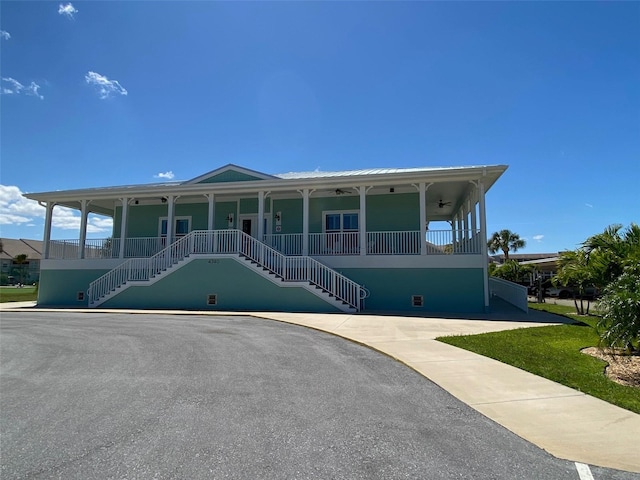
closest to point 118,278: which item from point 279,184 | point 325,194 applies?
point 279,184

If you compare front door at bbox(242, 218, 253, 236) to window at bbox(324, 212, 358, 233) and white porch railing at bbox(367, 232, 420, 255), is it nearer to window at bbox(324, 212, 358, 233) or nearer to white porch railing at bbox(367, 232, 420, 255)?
window at bbox(324, 212, 358, 233)

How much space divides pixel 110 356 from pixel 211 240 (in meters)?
9.30

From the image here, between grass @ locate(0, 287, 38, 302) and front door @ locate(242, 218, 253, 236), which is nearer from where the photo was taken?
front door @ locate(242, 218, 253, 236)

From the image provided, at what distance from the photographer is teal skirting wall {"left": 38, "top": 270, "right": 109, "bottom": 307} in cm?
1820

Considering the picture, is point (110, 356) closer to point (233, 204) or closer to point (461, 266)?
point (461, 266)

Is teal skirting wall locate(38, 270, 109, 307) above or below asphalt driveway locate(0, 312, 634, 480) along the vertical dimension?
above

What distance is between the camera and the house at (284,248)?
46.3 ft

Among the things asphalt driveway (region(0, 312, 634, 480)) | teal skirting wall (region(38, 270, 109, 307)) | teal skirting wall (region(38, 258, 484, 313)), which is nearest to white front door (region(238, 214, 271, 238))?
teal skirting wall (region(38, 258, 484, 313))

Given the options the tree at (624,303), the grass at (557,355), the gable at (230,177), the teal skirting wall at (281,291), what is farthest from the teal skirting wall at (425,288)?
the gable at (230,177)

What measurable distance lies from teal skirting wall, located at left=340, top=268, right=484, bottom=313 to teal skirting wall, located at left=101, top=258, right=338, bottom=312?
2111 millimetres

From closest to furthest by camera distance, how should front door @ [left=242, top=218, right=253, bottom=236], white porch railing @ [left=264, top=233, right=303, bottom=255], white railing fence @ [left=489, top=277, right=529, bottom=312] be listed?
white railing fence @ [left=489, top=277, right=529, bottom=312] < white porch railing @ [left=264, top=233, right=303, bottom=255] < front door @ [left=242, top=218, right=253, bottom=236]

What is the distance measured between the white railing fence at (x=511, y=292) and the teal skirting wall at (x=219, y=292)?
7.29 m

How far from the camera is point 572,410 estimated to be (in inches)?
161

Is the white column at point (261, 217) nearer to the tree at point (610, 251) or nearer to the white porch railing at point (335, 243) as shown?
the white porch railing at point (335, 243)
